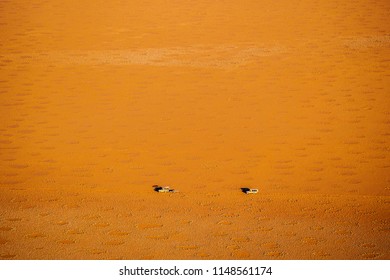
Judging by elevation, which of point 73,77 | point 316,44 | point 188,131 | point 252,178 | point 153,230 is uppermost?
point 316,44

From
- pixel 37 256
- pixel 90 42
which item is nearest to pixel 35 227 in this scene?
pixel 37 256

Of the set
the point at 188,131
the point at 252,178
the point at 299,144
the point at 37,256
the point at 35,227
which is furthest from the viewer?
Result: the point at 188,131

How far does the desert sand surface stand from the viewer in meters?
4.34

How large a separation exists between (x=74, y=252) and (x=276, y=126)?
4.77 m

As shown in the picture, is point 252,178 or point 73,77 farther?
point 73,77

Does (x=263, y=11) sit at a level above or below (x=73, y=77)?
above

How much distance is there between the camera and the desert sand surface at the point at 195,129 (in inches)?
171

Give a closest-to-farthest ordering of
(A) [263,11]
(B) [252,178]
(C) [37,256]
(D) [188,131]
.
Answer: (C) [37,256], (B) [252,178], (D) [188,131], (A) [263,11]

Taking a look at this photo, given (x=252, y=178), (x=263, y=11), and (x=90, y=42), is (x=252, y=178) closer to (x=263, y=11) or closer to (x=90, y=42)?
(x=90, y=42)

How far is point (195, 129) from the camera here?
286 inches

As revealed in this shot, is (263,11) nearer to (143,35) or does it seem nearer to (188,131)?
(143,35)

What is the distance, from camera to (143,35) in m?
11.7

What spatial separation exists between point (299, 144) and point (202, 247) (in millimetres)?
3422

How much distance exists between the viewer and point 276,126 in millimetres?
7309
